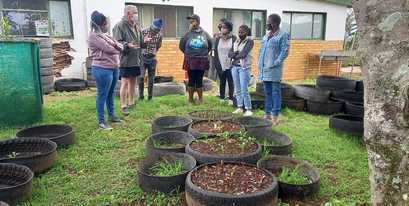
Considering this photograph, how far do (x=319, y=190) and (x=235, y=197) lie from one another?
1.21 m

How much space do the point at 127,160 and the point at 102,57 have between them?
5.77ft

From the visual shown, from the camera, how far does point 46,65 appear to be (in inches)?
361

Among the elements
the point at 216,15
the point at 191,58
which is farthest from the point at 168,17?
the point at 191,58

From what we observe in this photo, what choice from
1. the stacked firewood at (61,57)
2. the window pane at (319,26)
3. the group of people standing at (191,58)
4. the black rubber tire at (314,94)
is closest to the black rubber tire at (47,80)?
the stacked firewood at (61,57)

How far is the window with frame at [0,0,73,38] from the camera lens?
9.72 meters

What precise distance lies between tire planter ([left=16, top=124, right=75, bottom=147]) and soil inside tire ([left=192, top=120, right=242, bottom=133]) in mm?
1738

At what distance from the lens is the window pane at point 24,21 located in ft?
32.0

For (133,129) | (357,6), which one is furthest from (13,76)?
(357,6)

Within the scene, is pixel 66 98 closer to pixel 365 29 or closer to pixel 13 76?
pixel 13 76

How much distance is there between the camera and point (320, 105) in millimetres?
7000

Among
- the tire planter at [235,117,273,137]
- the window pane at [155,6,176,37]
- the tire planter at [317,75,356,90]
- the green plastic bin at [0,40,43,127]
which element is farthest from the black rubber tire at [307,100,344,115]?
the window pane at [155,6,176,37]

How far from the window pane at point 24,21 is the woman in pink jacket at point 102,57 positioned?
5.62 meters

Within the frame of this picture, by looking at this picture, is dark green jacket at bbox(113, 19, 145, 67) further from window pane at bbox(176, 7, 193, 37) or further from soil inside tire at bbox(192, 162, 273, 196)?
window pane at bbox(176, 7, 193, 37)

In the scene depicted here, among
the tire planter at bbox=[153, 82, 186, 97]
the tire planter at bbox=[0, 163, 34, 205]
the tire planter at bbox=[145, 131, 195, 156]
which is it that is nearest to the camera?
the tire planter at bbox=[0, 163, 34, 205]
